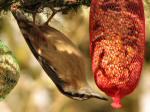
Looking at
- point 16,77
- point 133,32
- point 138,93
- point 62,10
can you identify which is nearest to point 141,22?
point 133,32

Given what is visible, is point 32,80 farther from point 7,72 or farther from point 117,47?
point 117,47

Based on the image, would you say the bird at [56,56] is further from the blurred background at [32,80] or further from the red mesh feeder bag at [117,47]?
the blurred background at [32,80]

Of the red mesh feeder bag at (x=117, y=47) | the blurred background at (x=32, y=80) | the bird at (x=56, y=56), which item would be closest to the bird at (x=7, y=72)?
the bird at (x=56, y=56)

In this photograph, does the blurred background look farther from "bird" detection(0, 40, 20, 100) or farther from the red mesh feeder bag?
the red mesh feeder bag

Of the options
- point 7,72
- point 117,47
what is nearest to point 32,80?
point 7,72

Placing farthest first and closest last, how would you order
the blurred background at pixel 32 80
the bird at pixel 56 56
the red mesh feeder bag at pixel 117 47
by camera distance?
the blurred background at pixel 32 80 → the bird at pixel 56 56 → the red mesh feeder bag at pixel 117 47

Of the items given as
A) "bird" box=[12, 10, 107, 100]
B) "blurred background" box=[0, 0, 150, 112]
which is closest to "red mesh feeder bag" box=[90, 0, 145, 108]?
"bird" box=[12, 10, 107, 100]
